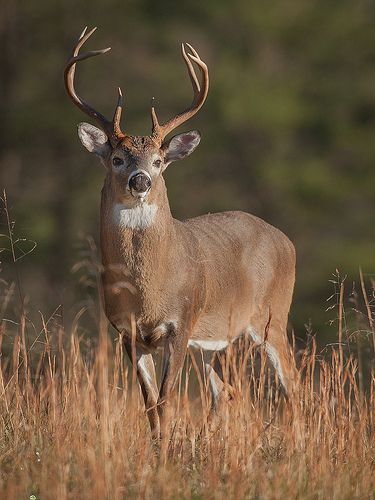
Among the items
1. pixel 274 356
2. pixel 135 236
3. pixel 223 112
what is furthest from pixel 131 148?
pixel 223 112

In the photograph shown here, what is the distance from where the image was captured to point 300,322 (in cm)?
2180

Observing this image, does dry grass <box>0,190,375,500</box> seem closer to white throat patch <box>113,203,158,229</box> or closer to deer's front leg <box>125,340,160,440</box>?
deer's front leg <box>125,340,160,440</box>

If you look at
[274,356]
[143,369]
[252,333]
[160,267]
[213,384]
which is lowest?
[213,384]

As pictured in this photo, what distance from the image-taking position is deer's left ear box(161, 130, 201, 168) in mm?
8055

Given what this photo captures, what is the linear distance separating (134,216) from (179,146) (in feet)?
2.60

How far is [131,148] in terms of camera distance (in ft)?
25.3

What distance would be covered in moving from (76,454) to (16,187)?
60.8 ft

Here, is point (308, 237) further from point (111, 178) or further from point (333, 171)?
point (111, 178)

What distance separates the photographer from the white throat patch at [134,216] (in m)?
7.51

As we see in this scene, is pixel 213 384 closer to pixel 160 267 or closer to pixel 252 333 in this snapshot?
pixel 252 333

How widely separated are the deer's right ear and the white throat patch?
54cm

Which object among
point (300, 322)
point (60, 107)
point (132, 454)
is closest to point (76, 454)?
point (132, 454)

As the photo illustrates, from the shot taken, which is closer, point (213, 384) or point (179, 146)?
point (179, 146)

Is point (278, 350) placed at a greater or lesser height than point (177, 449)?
lesser
